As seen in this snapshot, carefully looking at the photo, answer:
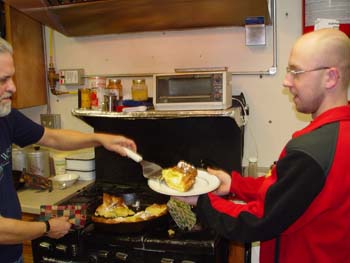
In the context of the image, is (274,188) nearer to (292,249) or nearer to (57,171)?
(292,249)

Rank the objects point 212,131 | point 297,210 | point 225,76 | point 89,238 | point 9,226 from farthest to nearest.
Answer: point 212,131 → point 225,76 → point 89,238 → point 9,226 → point 297,210

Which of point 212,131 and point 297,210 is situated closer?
point 297,210

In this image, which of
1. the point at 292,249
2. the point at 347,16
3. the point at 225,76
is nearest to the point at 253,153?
the point at 225,76

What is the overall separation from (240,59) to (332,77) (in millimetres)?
1000

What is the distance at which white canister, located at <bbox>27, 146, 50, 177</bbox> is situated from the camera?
231 cm

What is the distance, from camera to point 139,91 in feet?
6.99

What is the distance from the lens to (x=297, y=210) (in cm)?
105

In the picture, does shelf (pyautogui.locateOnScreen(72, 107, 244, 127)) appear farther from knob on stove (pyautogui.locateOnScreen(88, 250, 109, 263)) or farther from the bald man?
knob on stove (pyautogui.locateOnScreen(88, 250, 109, 263))

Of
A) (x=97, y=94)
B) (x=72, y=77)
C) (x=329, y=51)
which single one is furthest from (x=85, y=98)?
(x=329, y=51)

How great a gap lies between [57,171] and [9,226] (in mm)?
1090

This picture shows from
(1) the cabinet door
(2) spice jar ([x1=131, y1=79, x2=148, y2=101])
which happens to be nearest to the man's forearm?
(2) spice jar ([x1=131, y1=79, x2=148, y2=101])

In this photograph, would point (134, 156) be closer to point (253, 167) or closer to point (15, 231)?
point (15, 231)

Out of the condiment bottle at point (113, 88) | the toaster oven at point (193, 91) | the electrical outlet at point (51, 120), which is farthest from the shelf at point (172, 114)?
the electrical outlet at point (51, 120)

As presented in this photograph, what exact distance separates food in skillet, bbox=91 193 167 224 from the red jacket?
571 millimetres
